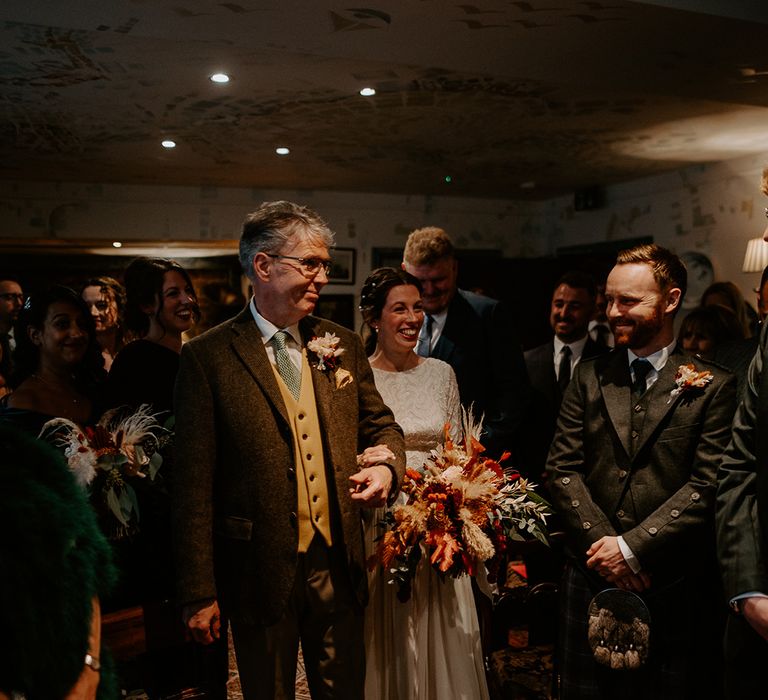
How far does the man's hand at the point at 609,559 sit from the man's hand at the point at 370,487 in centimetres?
73

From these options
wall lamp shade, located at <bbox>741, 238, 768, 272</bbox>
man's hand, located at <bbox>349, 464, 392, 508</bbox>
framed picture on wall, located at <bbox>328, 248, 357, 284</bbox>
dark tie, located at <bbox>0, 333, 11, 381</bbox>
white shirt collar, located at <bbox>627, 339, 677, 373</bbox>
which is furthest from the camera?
framed picture on wall, located at <bbox>328, 248, 357, 284</bbox>

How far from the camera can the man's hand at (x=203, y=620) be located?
1.93 metres

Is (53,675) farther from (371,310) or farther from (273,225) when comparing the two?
(371,310)

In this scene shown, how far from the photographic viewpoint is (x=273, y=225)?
6.95 ft

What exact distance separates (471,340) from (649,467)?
135 cm

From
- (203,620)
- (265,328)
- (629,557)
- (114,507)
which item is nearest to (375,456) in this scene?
(265,328)

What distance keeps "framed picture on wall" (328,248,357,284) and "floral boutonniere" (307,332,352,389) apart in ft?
22.1

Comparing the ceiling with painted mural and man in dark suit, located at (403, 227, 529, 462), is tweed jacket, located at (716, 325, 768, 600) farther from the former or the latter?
the ceiling with painted mural

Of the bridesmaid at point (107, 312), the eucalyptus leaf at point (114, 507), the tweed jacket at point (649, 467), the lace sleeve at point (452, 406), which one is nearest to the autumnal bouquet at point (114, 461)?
the eucalyptus leaf at point (114, 507)

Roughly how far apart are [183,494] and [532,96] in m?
3.95

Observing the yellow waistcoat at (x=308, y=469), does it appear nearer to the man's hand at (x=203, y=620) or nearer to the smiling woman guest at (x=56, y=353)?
the man's hand at (x=203, y=620)

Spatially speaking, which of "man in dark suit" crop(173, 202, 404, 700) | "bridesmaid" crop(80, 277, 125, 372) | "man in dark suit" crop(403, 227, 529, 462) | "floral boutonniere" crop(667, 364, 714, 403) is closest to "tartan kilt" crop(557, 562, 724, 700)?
"floral boutonniere" crop(667, 364, 714, 403)

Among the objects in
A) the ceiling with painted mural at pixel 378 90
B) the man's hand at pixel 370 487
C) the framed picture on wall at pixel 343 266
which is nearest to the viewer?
the man's hand at pixel 370 487

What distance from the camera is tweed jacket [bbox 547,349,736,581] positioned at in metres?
2.26
